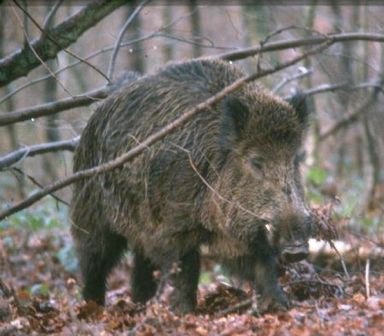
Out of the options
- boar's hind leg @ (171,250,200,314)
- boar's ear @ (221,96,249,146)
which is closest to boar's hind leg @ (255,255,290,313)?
boar's hind leg @ (171,250,200,314)

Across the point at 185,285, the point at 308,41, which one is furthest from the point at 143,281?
the point at 308,41

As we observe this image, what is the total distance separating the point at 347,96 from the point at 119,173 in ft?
9.53

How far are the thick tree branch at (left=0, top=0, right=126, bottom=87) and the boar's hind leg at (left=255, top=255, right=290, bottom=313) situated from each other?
93.3 inches

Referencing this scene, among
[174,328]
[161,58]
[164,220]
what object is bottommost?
[174,328]

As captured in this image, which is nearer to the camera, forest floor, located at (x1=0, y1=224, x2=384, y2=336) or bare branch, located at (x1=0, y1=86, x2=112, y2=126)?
forest floor, located at (x1=0, y1=224, x2=384, y2=336)

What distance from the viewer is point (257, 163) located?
7676 mm

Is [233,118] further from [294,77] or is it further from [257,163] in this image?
[294,77]

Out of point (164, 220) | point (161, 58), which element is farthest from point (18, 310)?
point (161, 58)

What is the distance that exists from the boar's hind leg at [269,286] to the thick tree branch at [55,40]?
7.78 ft

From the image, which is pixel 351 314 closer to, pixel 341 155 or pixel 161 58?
pixel 341 155

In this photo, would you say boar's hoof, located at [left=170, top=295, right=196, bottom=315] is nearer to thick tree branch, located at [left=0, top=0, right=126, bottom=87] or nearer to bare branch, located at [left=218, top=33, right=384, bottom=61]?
bare branch, located at [left=218, top=33, right=384, bottom=61]

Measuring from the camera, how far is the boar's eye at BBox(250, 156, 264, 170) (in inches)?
301

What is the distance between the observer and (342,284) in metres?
7.88

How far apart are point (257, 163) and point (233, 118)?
43 cm
